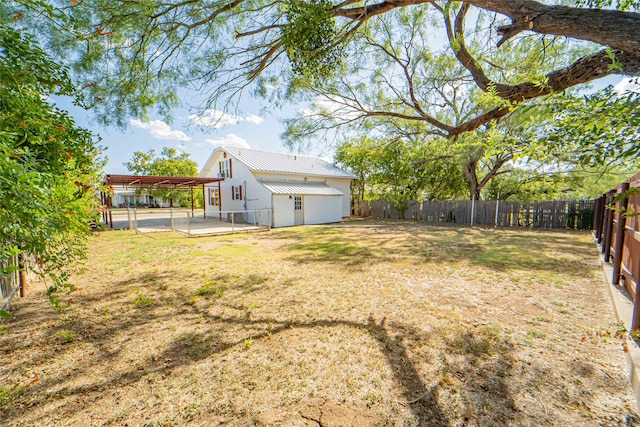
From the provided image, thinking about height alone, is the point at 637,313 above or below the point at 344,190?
below

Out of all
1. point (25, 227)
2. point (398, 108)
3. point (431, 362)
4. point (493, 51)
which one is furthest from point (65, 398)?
point (398, 108)

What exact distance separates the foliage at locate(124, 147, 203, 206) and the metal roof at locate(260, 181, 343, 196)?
22.6 meters

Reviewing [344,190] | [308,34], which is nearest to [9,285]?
[308,34]

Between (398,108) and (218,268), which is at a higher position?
(398,108)

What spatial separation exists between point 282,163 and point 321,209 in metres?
4.50

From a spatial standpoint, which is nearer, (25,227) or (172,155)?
(25,227)

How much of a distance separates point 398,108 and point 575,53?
5387 millimetres

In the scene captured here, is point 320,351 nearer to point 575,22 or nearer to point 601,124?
point 601,124

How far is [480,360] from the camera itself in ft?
8.85

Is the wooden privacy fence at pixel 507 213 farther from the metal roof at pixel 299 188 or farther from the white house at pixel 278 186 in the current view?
the metal roof at pixel 299 188

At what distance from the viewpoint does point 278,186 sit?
1580 cm

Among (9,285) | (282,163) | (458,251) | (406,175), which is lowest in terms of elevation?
(458,251)

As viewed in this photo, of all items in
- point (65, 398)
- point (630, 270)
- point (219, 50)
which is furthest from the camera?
point (219, 50)

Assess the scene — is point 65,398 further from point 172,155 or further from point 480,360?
point 172,155
